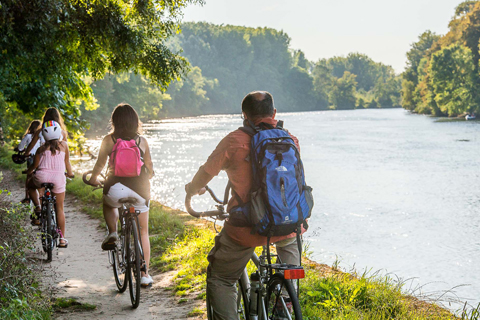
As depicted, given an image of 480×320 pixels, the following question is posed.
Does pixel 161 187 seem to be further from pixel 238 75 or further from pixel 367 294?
pixel 238 75

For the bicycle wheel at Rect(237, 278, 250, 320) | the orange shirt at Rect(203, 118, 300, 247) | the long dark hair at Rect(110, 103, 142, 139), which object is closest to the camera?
the orange shirt at Rect(203, 118, 300, 247)

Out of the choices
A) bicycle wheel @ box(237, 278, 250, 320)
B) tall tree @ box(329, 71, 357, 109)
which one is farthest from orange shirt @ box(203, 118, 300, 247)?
tall tree @ box(329, 71, 357, 109)

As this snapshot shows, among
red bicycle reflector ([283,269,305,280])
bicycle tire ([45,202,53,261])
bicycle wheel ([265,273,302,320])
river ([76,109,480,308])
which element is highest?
red bicycle reflector ([283,269,305,280])

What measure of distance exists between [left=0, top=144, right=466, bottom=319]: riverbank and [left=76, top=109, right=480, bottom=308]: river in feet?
2.56

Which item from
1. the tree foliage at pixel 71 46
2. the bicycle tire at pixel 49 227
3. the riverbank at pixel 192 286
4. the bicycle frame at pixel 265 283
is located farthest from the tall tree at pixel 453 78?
the bicycle frame at pixel 265 283

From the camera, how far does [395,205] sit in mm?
15625

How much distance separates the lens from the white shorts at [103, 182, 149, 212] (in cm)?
449

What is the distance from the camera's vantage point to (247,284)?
3.23 metres

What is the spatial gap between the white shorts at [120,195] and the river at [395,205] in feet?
8.72

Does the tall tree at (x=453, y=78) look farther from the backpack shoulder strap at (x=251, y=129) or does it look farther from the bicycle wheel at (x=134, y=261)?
the backpack shoulder strap at (x=251, y=129)

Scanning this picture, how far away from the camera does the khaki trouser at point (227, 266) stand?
2975 millimetres

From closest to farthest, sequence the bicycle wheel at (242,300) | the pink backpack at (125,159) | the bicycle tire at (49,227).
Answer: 1. the bicycle wheel at (242,300)
2. the pink backpack at (125,159)
3. the bicycle tire at (49,227)

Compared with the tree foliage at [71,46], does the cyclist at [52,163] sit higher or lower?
lower

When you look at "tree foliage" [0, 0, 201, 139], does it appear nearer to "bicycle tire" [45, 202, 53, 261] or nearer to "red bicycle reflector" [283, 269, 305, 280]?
"bicycle tire" [45, 202, 53, 261]
